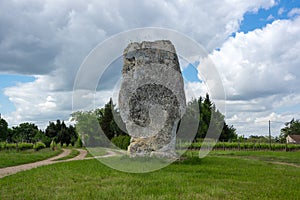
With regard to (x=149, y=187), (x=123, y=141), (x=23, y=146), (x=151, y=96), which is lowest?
(x=149, y=187)

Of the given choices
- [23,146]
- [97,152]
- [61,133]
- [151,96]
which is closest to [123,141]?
[97,152]

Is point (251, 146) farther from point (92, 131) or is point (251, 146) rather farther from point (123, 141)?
point (92, 131)

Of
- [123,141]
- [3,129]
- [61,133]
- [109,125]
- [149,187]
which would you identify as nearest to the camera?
[149,187]

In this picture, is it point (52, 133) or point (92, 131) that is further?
point (52, 133)

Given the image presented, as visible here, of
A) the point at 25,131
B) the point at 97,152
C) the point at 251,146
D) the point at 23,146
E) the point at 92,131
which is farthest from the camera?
the point at 25,131

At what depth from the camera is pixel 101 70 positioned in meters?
13.1

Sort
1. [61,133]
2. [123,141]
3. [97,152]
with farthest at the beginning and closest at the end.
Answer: [61,133], [123,141], [97,152]

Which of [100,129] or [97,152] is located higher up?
[100,129]

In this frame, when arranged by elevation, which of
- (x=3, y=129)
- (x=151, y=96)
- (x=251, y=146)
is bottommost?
(x=251, y=146)

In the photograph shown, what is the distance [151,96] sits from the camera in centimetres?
1681

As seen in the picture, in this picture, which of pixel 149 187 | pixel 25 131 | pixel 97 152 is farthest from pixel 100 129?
pixel 25 131

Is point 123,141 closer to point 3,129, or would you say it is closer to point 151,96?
point 151,96

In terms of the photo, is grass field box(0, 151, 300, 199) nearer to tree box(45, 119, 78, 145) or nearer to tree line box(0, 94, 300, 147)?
tree line box(0, 94, 300, 147)

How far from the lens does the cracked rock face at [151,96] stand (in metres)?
16.4
